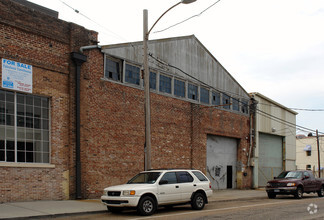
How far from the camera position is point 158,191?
1296cm

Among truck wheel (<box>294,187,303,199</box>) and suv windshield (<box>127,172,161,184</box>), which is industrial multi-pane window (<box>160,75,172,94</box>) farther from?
suv windshield (<box>127,172,161,184</box>)

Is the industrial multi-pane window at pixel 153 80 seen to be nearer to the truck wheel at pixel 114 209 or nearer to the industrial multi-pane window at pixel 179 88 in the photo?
the industrial multi-pane window at pixel 179 88

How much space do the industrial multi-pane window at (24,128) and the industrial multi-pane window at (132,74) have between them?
508 cm

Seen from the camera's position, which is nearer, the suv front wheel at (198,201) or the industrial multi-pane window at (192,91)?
the suv front wheel at (198,201)

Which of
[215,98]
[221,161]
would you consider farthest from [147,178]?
[221,161]

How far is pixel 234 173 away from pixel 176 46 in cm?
1112

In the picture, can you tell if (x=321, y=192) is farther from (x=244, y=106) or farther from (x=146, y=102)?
(x=146, y=102)

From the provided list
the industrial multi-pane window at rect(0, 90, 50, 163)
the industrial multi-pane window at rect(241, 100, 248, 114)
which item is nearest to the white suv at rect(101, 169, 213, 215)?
the industrial multi-pane window at rect(0, 90, 50, 163)

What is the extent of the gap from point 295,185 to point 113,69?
37.1ft

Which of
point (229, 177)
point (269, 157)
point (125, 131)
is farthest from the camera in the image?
point (269, 157)

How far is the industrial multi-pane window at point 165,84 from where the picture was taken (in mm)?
22391

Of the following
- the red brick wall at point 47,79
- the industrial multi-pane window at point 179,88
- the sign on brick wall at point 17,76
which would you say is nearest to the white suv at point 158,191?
the red brick wall at point 47,79

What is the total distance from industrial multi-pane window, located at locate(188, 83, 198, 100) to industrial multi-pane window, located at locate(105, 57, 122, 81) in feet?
20.7

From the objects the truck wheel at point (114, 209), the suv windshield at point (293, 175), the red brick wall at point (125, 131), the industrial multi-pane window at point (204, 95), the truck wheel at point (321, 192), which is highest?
the industrial multi-pane window at point (204, 95)
